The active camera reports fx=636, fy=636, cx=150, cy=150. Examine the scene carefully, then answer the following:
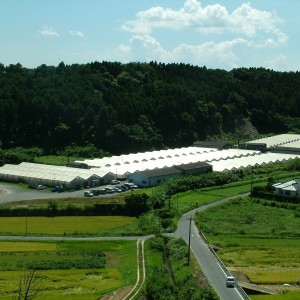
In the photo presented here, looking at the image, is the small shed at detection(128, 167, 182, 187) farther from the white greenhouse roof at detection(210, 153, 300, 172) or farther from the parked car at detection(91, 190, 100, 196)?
the white greenhouse roof at detection(210, 153, 300, 172)

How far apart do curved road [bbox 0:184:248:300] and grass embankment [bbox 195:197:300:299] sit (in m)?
0.80

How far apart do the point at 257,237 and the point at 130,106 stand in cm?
4521

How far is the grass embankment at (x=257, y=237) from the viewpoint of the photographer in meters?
30.1

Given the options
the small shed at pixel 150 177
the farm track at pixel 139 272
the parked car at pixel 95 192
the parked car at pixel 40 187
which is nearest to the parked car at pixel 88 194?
the parked car at pixel 95 192

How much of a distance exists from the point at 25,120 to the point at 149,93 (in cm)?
2285

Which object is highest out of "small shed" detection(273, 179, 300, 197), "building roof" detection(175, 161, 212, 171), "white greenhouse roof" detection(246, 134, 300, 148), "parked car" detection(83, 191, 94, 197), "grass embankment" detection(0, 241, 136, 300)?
"white greenhouse roof" detection(246, 134, 300, 148)

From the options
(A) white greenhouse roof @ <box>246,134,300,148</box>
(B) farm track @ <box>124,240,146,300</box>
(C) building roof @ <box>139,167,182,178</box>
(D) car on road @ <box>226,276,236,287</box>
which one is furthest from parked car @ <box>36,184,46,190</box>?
(A) white greenhouse roof @ <box>246,134,300,148</box>

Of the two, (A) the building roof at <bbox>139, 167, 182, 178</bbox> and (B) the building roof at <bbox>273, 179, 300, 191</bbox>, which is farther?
(A) the building roof at <bbox>139, 167, 182, 178</bbox>

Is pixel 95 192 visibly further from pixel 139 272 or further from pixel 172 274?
pixel 172 274

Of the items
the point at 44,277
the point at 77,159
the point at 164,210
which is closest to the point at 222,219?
the point at 164,210

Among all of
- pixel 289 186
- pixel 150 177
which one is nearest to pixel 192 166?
pixel 150 177

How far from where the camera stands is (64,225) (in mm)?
39812

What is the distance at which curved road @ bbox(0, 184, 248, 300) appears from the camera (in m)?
26.2

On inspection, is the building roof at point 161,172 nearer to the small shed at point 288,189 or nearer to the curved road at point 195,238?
the curved road at point 195,238
